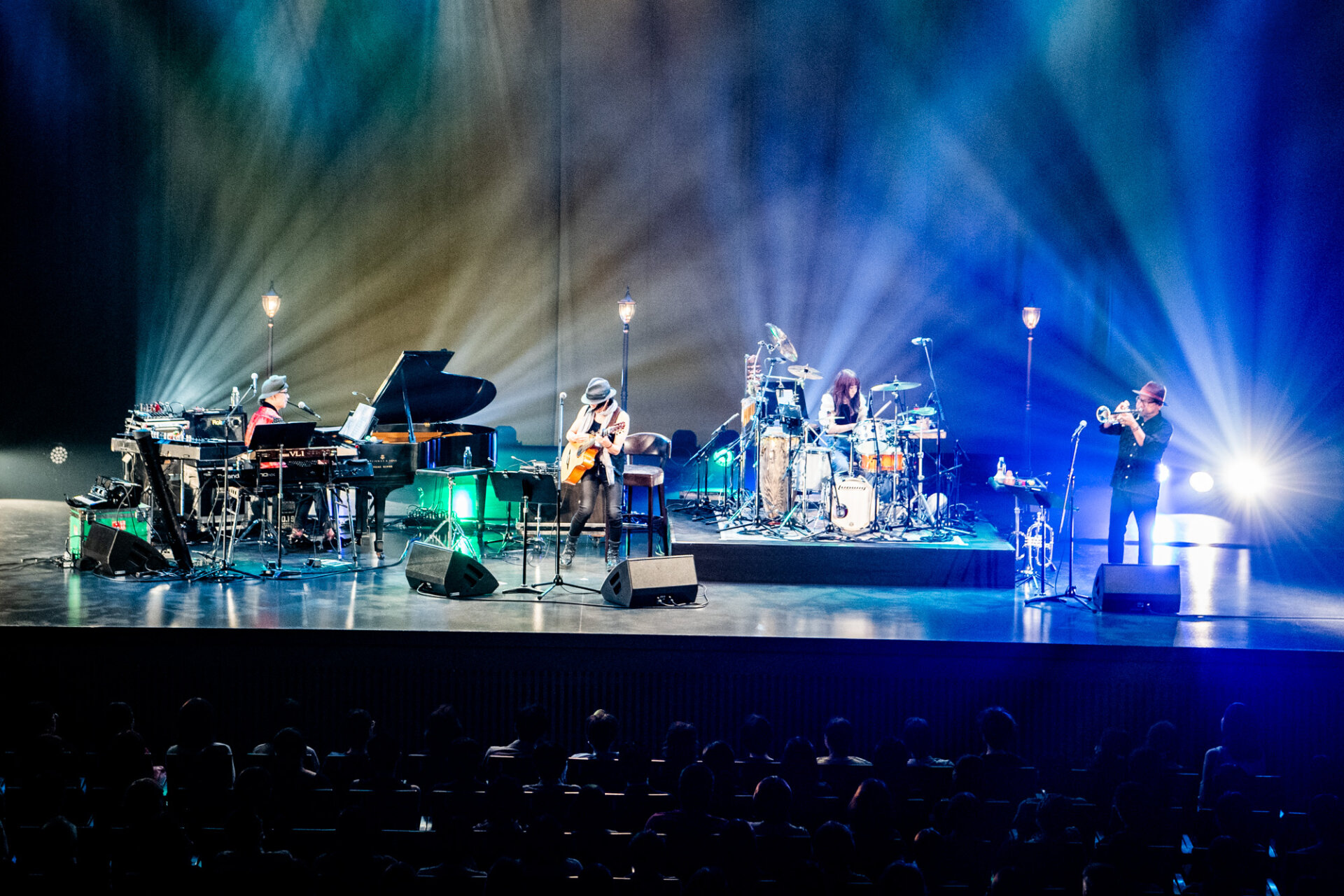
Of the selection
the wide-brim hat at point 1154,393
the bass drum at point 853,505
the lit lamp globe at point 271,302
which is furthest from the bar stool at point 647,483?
the lit lamp globe at point 271,302

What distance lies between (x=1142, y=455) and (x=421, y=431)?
18.9 feet

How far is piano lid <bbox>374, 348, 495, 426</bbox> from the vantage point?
30.8ft

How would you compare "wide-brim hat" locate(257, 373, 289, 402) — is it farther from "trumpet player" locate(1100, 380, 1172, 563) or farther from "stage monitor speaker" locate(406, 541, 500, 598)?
"trumpet player" locate(1100, 380, 1172, 563)

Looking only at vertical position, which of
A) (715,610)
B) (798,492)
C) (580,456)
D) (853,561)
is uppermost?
(580,456)

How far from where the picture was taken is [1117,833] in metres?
3.83

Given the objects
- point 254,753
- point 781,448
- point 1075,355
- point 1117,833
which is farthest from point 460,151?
point 1117,833

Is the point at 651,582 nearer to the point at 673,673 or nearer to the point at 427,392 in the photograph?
the point at 673,673

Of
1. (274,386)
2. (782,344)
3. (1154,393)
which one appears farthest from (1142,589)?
(274,386)

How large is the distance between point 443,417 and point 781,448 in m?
2.96

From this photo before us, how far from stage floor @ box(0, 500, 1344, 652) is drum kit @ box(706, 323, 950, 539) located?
72 centimetres

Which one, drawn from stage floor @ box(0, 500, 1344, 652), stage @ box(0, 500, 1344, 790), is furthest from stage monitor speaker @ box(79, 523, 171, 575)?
stage @ box(0, 500, 1344, 790)

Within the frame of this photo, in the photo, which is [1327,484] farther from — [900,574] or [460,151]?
[460,151]

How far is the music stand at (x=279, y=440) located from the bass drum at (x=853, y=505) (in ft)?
12.6

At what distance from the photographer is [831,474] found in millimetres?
8766
